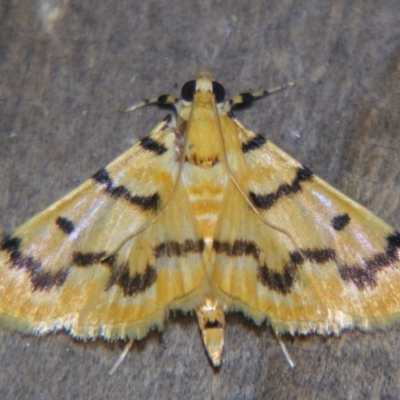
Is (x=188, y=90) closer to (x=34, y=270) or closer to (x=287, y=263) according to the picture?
(x=287, y=263)

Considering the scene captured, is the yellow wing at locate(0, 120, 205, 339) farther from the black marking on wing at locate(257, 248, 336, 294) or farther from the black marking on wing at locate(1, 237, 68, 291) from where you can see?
the black marking on wing at locate(257, 248, 336, 294)

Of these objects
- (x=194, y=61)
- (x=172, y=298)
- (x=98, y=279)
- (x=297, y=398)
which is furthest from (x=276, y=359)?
(x=194, y=61)

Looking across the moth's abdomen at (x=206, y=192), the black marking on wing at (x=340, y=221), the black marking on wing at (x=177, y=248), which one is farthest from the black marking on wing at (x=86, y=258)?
the black marking on wing at (x=340, y=221)

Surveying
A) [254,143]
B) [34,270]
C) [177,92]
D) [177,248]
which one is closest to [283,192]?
[254,143]

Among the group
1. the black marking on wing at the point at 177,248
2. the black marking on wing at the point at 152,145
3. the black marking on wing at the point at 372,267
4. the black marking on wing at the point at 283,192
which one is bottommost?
the black marking on wing at the point at 372,267

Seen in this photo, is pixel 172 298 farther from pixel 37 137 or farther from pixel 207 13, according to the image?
pixel 207 13

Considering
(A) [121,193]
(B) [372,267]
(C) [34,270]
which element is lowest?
(B) [372,267]

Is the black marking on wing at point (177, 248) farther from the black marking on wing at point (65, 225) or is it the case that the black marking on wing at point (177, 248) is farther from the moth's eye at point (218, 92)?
the moth's eye at point (218, 92)
